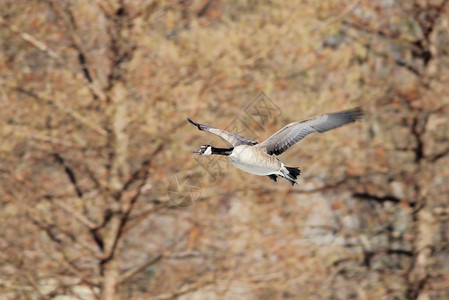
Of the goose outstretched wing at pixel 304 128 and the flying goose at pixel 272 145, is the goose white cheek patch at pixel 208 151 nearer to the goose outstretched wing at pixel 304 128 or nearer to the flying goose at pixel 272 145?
the flying goose at pixel 272 145

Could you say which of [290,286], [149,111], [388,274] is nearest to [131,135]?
[149,111]

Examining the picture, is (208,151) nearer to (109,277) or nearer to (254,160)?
(254,160)

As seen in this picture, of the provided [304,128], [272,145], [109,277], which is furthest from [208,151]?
[109,277]

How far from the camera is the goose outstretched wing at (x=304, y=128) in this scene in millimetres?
6312

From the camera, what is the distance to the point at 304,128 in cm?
653

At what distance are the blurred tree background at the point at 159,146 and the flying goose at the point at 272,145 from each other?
389 centimetres

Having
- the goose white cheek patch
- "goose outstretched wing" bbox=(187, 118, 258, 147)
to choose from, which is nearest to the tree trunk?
"goose outstretched wing" bbox=(187, 118, 258, 147)

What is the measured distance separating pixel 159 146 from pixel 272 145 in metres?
4.71

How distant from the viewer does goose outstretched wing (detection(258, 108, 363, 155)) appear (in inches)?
249

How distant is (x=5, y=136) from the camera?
11.0 metres

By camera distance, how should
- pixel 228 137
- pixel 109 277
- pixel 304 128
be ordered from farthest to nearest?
1. pixel 109 277
2. pixel 304 128
3. pixel 228 137

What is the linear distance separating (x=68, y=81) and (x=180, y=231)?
283cm

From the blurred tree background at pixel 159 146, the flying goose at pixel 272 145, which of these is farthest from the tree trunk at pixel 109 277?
the flying goose at pixel 272 145

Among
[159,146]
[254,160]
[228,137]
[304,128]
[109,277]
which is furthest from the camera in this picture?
[109,277]
